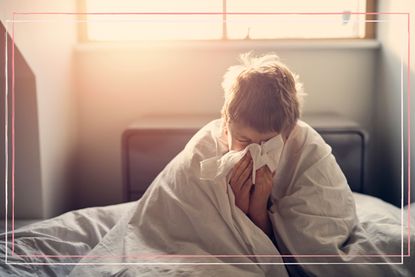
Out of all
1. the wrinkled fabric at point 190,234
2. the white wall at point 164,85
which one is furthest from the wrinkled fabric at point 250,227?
the white wall at point 164,85

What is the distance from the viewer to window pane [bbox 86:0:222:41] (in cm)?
146

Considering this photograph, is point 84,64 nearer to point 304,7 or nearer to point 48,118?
point 48,118

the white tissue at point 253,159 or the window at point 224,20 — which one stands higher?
the window at point 224,20

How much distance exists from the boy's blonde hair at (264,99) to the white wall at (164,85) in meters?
0.50

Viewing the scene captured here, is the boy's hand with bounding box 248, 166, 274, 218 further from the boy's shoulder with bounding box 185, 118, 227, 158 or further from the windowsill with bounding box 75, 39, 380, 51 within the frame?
the windowsill with bounding box 75, 39, 380, 51

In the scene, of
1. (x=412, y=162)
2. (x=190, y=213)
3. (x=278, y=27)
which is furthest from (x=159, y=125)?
(x=412, y=162)

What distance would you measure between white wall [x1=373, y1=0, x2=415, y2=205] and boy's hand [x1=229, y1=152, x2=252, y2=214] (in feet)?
1.50

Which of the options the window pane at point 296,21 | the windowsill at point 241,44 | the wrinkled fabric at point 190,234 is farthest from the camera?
the windowsill at point 241,44

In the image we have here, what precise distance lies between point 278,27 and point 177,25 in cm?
26

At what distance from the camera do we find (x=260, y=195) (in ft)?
3.57

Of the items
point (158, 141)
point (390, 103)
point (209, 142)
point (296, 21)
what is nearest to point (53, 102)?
point (158, 141)

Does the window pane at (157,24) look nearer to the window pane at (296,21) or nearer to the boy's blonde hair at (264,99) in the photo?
the window pane at (296,21)

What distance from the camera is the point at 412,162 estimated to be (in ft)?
4.47

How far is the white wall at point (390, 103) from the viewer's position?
4.56 feet
